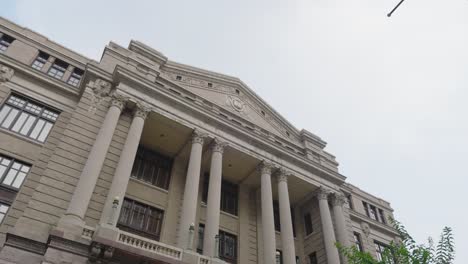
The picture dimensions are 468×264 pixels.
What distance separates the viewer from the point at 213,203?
22.8m

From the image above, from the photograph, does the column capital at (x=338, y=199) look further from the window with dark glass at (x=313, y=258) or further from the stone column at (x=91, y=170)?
the stone column at (x=91, y=170)

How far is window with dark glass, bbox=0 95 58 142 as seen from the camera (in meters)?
21.7

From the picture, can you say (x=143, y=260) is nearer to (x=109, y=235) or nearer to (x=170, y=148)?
(x=109, y=235)

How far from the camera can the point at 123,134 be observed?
2328cm

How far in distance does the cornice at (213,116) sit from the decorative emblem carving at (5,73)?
22.3 ft

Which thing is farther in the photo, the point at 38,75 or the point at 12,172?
the point at 38,75

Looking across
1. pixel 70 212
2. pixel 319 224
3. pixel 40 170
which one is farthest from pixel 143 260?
pixel 319 224

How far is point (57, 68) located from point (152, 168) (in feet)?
35.0

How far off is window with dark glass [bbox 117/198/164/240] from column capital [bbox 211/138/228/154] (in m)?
6.11

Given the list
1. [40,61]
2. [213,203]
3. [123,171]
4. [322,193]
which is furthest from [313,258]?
[40,61]

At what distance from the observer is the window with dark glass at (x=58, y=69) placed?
25741 mm

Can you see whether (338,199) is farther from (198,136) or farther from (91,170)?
(91,170)

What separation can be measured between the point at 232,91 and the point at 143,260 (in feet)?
67.2

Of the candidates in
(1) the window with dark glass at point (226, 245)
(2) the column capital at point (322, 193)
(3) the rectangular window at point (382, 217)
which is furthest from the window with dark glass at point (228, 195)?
(3) the rectangular window at point (382, 217)
